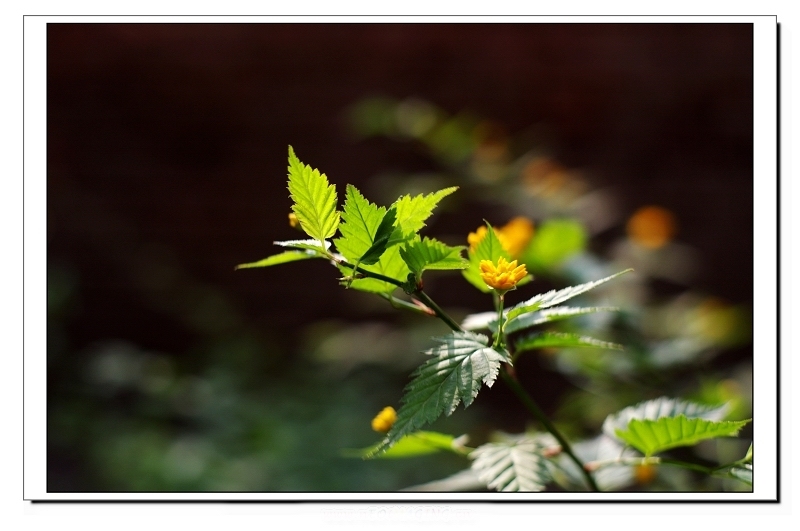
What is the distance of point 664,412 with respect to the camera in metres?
0.64

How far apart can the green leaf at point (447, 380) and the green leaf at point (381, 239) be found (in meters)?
0.08

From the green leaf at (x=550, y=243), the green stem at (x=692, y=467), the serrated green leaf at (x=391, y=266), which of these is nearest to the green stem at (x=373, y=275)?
the serrated green leaf at (x=391, y=266)

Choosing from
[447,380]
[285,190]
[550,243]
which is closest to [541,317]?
[447,380]

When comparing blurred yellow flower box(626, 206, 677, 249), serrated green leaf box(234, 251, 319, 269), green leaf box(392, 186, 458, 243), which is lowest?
serrated green leaf box(234, 251, 319, 269)

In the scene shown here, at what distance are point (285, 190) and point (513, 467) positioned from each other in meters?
1.58

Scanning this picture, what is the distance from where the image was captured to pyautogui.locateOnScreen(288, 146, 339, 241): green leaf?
471 millimetres

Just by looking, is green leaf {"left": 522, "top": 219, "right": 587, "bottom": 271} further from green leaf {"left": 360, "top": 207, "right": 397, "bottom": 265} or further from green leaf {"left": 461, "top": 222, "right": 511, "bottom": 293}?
green leaf {"left": 360, "top": 207, "right": 397, "bottom": 265}

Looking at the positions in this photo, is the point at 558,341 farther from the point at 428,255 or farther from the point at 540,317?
the point at 428,255

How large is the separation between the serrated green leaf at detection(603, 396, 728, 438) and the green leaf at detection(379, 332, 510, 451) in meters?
0.23

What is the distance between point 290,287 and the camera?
2588 mm

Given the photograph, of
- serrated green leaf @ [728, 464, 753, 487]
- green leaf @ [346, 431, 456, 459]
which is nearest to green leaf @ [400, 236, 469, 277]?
green leaf @ [346, 431, 456, 459]

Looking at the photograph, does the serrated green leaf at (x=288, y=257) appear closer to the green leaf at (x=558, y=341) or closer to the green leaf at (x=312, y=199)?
the green leaf at (x=312, y=199)
